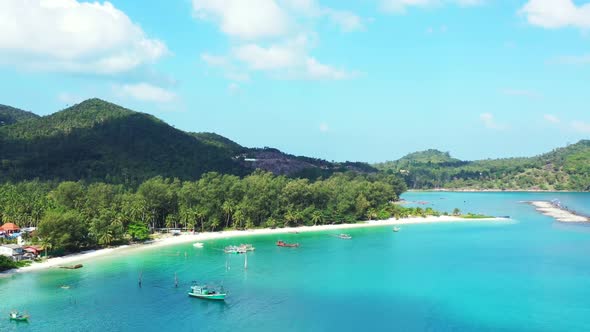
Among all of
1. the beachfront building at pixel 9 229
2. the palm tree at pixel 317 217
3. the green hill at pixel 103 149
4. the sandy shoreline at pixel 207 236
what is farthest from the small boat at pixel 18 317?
the green hill at pixel 103 149

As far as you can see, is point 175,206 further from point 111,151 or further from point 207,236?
point 111,151

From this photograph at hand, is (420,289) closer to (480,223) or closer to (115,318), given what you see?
(115,318)

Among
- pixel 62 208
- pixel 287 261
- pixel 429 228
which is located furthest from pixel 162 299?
pixel 429 228

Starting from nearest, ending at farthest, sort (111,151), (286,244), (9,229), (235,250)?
(235,250) → (9,229) → (286,244) → (111,151)

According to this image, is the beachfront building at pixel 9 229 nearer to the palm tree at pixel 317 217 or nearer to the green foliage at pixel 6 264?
the green foliage at pixel 6 264

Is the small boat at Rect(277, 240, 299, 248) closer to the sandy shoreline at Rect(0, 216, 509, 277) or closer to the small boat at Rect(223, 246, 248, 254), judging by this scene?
the small boat at Rect(223, 246, 248, 254)

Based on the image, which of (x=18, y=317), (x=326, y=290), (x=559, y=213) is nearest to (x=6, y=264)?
(x=18, y=317)
